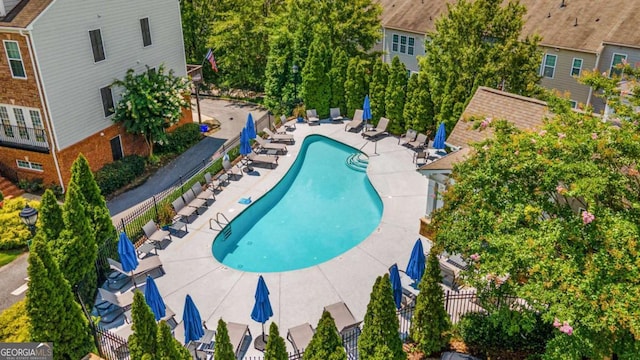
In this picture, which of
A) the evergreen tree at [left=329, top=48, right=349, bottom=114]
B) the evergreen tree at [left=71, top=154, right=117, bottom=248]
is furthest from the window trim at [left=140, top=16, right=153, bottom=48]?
the evergreen tree at [left=71, top=154, right=117, bottom=248]

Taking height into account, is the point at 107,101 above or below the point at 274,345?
above

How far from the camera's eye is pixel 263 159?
28.7m

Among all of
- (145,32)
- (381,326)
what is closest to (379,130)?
(145,32)

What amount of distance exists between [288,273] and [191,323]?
539cm

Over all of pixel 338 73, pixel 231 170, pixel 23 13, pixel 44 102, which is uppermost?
pixel 23 13

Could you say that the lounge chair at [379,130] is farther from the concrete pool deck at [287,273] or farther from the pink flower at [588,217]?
the pink flower at [588,217]

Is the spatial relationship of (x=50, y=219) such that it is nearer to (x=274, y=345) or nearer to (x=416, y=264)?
(x=274, y=345)

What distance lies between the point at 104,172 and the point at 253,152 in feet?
27.3

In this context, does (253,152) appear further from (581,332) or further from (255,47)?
(581,332)

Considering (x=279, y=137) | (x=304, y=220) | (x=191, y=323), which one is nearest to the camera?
(x=191, y=323)

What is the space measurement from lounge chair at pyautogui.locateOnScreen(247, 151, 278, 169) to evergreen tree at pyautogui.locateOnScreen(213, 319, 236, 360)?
16363mm

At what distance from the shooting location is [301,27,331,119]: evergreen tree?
34.1 meters

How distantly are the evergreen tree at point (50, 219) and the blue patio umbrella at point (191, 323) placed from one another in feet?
18.2

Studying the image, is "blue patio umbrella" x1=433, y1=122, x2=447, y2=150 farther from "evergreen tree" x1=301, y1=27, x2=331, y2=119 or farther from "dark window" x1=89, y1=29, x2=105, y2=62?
"dark window" x1=89, y1=29, x2=105, y2=62
